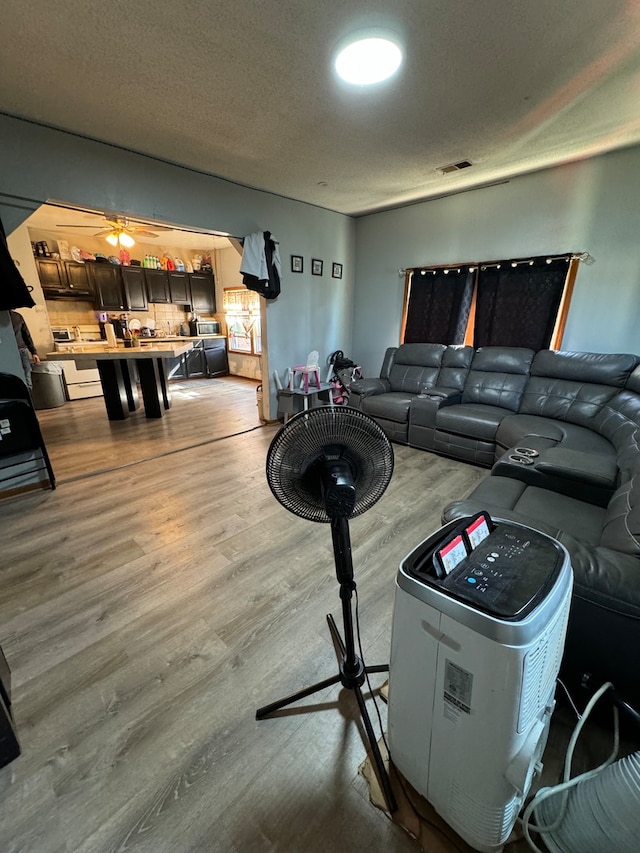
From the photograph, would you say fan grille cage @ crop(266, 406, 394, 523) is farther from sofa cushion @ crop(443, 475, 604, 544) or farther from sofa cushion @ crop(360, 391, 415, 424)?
sofa cushion @ crop(360, 391, 415, 424)

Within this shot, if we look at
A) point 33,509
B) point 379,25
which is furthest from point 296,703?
point 379,25

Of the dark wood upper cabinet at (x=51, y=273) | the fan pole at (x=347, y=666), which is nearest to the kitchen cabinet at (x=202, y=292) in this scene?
the dark wood upper cabinet at (x=51, y=273)

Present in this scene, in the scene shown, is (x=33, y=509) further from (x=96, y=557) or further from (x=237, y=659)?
(x=237, y=659)

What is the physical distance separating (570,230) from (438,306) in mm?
1373

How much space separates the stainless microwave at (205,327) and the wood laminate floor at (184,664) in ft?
16.6

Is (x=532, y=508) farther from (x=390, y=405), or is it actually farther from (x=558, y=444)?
(x=390, y=405)

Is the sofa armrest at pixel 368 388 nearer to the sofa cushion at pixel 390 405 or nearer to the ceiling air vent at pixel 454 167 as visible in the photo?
the sofa cushion at pixel 390 405

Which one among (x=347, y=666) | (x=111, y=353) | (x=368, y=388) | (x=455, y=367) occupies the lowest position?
(x=347, y=666)

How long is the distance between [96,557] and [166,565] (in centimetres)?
43

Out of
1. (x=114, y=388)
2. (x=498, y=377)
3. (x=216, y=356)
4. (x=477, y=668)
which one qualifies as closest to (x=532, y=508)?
(x=477, y=668)

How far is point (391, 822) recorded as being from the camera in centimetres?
95

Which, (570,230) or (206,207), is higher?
(206,207)

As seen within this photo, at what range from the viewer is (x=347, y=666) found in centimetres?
121

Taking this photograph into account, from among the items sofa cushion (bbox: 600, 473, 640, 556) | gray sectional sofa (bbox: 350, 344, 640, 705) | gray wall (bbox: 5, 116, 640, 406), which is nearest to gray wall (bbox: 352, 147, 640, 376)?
gray wall (bbox: 5, 116, 640, 406)
